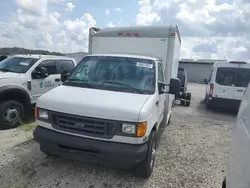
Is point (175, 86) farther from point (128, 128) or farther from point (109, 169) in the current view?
point (109, 169)

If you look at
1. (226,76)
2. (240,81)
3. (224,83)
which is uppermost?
(226,76)

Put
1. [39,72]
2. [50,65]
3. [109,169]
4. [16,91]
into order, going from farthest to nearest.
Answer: [50,65]
[39,72]
[16,91]
[109,169]

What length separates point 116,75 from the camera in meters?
4.20

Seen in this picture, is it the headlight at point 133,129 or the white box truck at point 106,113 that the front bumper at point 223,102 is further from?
the headlight at point 133,129

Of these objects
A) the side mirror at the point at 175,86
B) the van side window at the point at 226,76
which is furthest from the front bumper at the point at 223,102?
the side mirror at the point at 175,86

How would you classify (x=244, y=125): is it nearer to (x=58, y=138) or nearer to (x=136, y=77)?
(x=136, y=77)

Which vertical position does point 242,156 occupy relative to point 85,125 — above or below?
above

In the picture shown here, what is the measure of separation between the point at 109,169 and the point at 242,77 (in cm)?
821

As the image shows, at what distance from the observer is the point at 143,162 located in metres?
3.63

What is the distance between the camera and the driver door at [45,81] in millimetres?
6639

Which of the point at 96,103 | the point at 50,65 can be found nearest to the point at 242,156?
the point at 96,103

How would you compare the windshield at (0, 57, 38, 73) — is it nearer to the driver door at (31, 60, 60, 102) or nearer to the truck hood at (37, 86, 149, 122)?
the driver door at (31, 60, 60, 102)

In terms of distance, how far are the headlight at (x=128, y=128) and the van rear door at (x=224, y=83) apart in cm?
802

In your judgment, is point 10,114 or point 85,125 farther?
point 10,114
